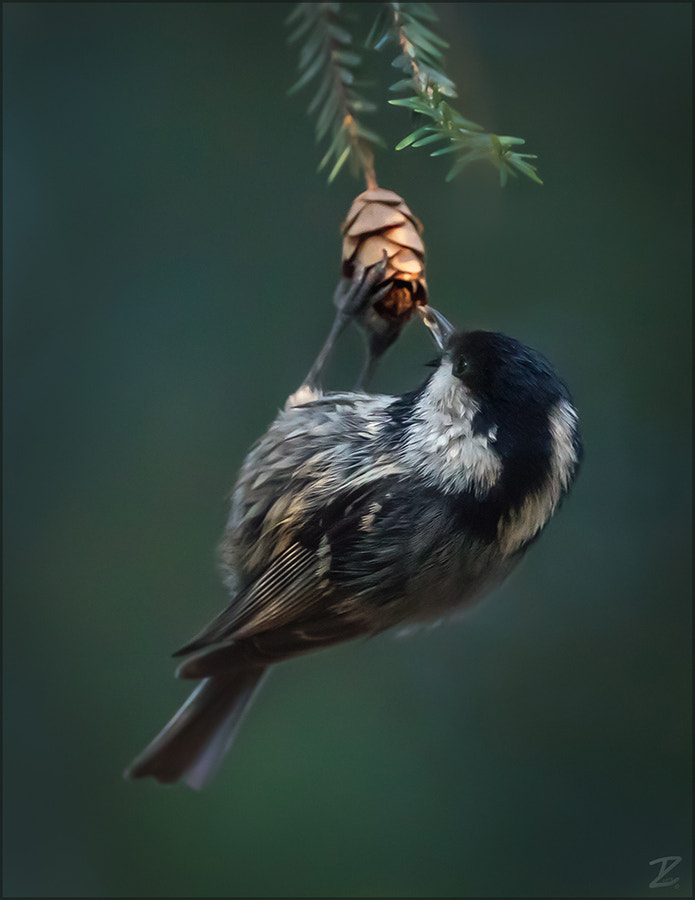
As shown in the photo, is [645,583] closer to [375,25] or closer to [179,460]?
[179,460]

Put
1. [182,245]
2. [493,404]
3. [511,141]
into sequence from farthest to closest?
1. [182,245]
2. [493,404]
3. [511,141]

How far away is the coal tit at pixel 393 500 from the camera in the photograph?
3.17ft

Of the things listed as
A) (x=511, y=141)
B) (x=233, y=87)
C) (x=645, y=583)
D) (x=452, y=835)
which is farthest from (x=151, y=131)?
(x=452, y=835)

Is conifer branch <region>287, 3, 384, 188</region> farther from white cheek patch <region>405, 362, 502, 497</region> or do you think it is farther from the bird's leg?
white cheek patch <region>405, 362, 502, 497</region>

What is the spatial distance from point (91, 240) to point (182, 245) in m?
0.25

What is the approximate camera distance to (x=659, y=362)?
90.2 inches

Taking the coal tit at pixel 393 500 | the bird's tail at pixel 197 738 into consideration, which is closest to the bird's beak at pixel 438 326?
the coal tit at pixel 393 500

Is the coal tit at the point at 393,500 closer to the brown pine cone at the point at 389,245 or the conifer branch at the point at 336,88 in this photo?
the brown pine cone at the point at 389,245

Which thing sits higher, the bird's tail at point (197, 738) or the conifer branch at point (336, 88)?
the conifer branch at point (336, 88)

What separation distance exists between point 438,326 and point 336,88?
0.35 m

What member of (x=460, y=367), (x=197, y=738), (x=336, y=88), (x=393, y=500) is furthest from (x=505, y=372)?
(x=197, y=738)

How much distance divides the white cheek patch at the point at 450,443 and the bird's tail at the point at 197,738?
52 centimetres

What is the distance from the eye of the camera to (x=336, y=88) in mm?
1116

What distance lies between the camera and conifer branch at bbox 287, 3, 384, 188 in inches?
43.1
